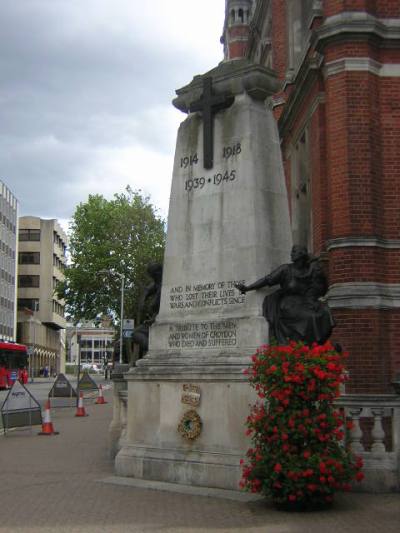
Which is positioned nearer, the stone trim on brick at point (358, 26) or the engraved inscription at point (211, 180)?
the engraved inscription at point (211, 180)

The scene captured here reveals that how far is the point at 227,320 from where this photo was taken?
402 inches

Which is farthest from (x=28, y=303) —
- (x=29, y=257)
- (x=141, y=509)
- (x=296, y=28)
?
(x=141, y=509)

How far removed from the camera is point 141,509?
8375mm

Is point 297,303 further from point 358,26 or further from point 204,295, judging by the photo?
point 358,26

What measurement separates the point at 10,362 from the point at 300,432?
4271 centimetres

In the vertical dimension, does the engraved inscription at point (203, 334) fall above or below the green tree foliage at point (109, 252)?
below

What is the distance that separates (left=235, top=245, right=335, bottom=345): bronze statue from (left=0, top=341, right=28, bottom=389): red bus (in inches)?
1486

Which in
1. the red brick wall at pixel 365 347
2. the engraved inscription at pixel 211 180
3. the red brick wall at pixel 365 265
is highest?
the engraved inscription at pixel 211 180

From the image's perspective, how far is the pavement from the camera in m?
7.50

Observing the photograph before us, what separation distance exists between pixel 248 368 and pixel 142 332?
377 centimetres

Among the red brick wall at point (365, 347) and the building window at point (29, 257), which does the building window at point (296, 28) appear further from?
the building window at point (29, 257)

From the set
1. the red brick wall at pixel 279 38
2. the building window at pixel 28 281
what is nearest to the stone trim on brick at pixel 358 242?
the red brick wall at pixel 279 38

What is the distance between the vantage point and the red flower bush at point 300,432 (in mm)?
7914

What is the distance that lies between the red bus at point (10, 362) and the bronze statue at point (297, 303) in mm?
37750
